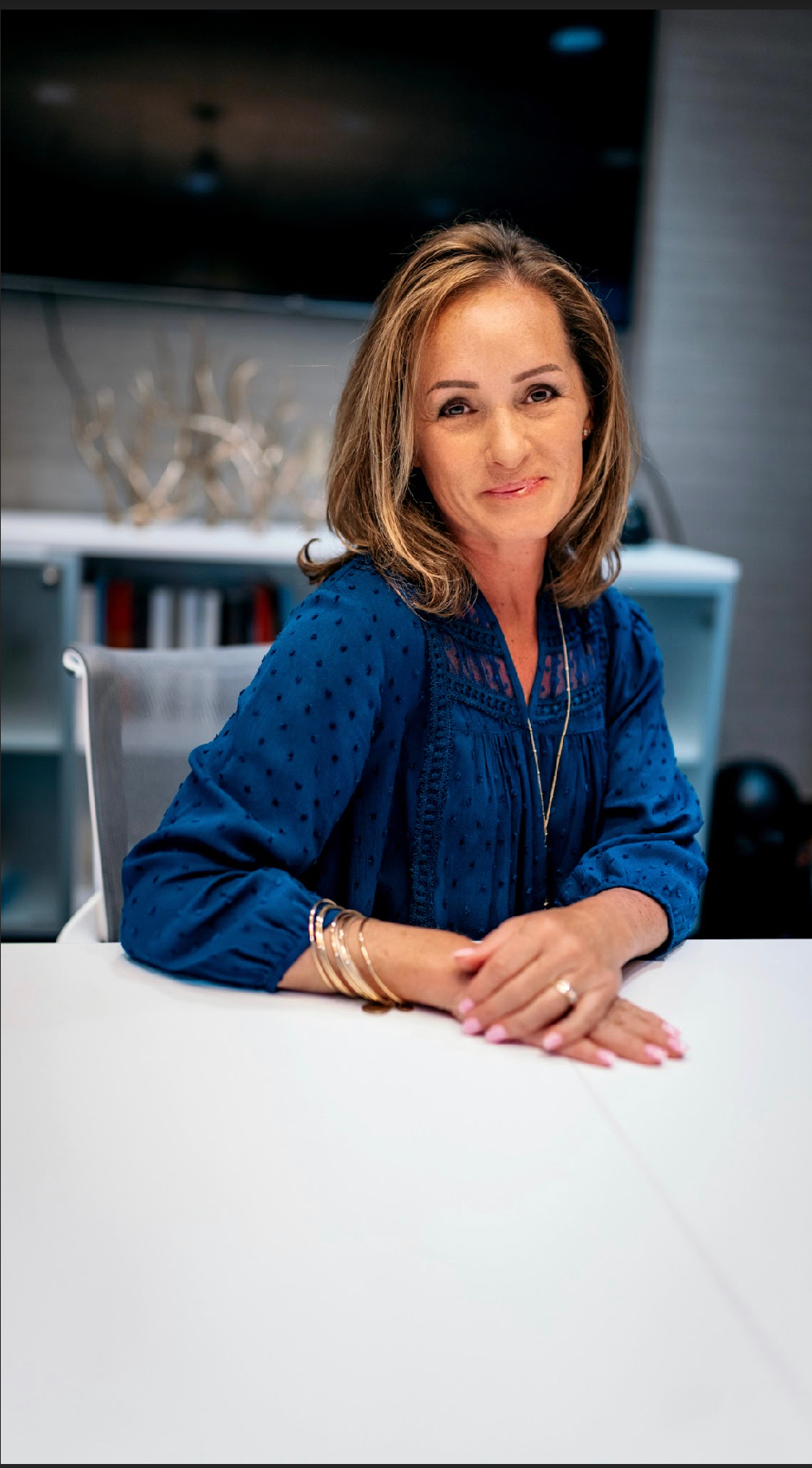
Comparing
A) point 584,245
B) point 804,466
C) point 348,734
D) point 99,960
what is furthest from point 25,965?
point 804,466

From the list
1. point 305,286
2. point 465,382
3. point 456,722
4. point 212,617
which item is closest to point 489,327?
point 465,382

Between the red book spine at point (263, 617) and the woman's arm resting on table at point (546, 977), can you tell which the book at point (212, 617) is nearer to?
the red book spine at point (263, 617)

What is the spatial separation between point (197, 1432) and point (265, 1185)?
155 mm

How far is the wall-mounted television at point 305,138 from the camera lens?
261 cm

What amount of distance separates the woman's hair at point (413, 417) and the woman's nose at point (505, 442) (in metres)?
0.08

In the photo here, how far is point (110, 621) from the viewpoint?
261cm

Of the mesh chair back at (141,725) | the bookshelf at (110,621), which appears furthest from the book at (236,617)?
the mesh chair back at (141,725)

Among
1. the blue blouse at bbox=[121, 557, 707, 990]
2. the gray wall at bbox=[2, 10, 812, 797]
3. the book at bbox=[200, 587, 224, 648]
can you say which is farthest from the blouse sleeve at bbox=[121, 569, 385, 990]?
the gray wall at bbox=[2, 10, 812, 797]

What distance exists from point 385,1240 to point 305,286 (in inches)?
102

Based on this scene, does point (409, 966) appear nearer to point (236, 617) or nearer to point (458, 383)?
point (458, 383)

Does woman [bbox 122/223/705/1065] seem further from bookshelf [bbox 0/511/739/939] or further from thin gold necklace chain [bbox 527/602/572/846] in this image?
bookshelf [bbox 0/511/739/939]

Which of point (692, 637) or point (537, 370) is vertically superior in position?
point (537, 370)

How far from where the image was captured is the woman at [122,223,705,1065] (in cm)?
86

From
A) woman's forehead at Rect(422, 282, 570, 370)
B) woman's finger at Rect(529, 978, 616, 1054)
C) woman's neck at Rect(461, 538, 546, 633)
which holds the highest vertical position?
woman's forehead at Rect(422, 282, 570, 370)
